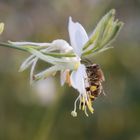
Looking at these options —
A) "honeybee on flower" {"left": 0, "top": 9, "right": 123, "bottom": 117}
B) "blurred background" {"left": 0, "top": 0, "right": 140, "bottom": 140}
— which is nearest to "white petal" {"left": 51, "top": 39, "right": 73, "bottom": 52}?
"honeybee on flower" {"left": 0, "top": 9, "right": 123, "bottom": 117}

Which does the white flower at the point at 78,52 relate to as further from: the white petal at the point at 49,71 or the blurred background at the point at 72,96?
the blurred background at the point at 72,96

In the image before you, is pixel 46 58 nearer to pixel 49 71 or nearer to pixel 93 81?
pixel 49 71

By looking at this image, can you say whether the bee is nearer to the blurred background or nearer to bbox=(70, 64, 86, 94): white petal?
bbox=(70, 64, 86, 94): white petal

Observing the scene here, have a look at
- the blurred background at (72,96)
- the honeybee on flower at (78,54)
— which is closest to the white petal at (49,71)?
the honeybee on flower at (78,54)

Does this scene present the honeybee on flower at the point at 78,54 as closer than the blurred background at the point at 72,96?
Yes

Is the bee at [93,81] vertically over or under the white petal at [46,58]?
under

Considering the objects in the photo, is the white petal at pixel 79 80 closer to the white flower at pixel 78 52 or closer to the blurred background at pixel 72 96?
the white flower at pixel 78 52
